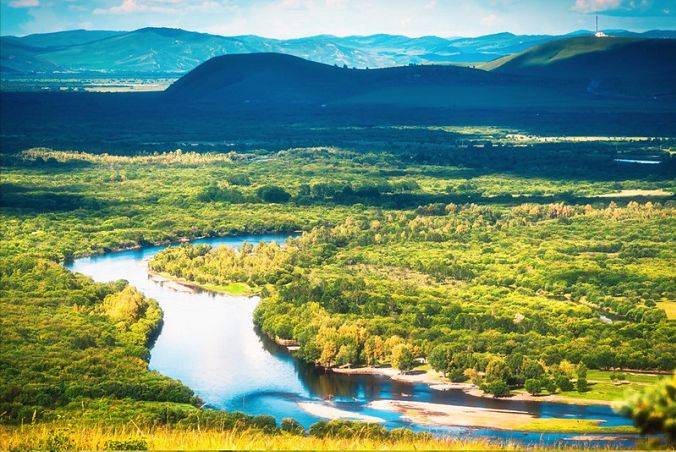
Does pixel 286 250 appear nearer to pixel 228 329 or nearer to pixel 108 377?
pixel 228 329

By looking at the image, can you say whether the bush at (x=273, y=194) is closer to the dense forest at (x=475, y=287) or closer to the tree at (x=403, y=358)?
the dense forest at (x=475, y=287)

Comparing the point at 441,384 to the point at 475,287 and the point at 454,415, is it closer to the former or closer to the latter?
the point at 454,415

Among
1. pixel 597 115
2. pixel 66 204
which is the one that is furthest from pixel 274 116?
pixel 66 204

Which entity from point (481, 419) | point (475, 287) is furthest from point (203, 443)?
point (475, 287)

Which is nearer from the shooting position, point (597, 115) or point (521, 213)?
point (521, 213)

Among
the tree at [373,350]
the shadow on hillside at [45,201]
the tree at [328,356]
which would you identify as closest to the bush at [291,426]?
the tree at [328,356]

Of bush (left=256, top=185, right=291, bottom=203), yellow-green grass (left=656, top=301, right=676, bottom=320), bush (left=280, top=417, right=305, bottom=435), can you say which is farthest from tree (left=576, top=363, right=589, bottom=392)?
bush (left=256, top=185, right=291, bottom=203)

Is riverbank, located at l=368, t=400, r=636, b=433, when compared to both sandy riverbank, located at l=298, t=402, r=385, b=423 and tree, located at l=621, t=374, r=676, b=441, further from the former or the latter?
tree, located at l=621, t=374, r=676, b=441
